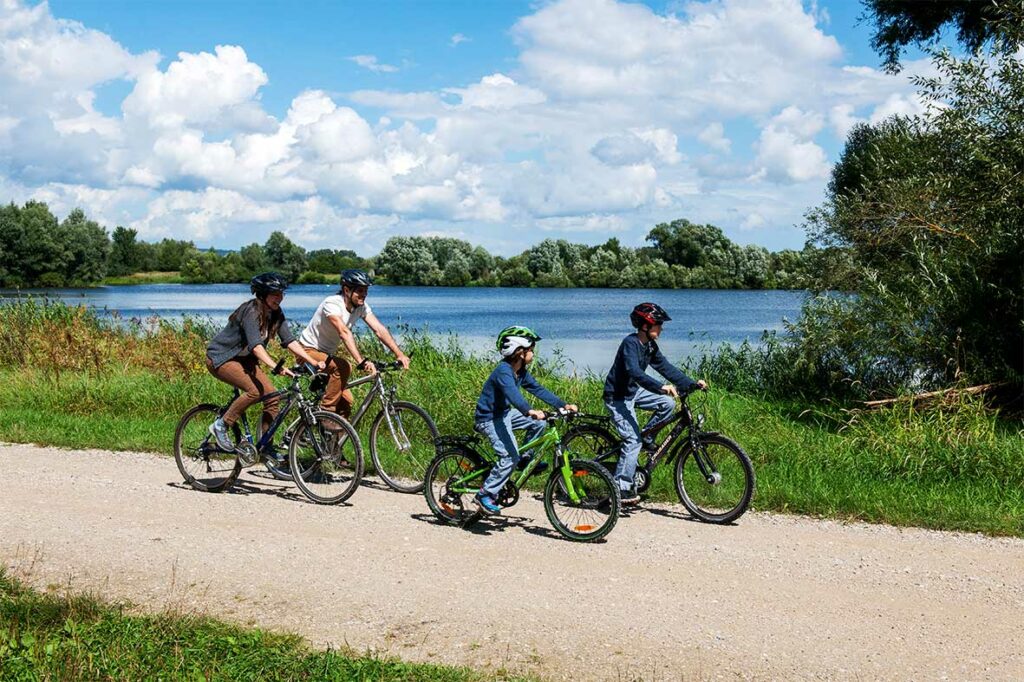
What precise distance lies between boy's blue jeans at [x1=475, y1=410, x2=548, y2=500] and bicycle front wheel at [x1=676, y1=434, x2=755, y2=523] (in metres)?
1.38

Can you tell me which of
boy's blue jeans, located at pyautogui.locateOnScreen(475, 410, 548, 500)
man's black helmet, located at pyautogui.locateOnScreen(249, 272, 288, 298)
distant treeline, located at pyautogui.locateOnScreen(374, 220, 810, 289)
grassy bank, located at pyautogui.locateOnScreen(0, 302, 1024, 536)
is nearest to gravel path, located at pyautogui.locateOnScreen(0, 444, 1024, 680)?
boy's blue jeans, located at pyautogui.locateOnScreen(475, 410, 548, 500)

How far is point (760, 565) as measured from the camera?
634 cm

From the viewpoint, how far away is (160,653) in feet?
15.1

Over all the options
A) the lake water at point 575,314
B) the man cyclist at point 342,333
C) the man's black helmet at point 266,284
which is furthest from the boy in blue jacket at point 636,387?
the lake water at point 575,314

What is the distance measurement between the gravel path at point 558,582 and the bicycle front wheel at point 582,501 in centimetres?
18

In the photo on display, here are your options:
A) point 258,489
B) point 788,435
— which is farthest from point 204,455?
point 788,435

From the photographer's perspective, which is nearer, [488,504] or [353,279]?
[488,504]

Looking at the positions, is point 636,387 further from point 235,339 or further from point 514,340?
→ point 235,339

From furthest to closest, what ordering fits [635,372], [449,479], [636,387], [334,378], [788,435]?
[788,435], [334,378], [636,387], [635,372], [449,479]

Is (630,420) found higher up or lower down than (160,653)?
higher up

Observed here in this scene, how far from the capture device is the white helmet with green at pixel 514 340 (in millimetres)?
7074

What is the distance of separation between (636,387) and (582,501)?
4.28 ft

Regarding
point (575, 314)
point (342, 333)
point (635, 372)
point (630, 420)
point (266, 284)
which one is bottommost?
point (630, 420)

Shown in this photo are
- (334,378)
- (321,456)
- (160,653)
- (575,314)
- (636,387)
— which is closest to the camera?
(160,653)
